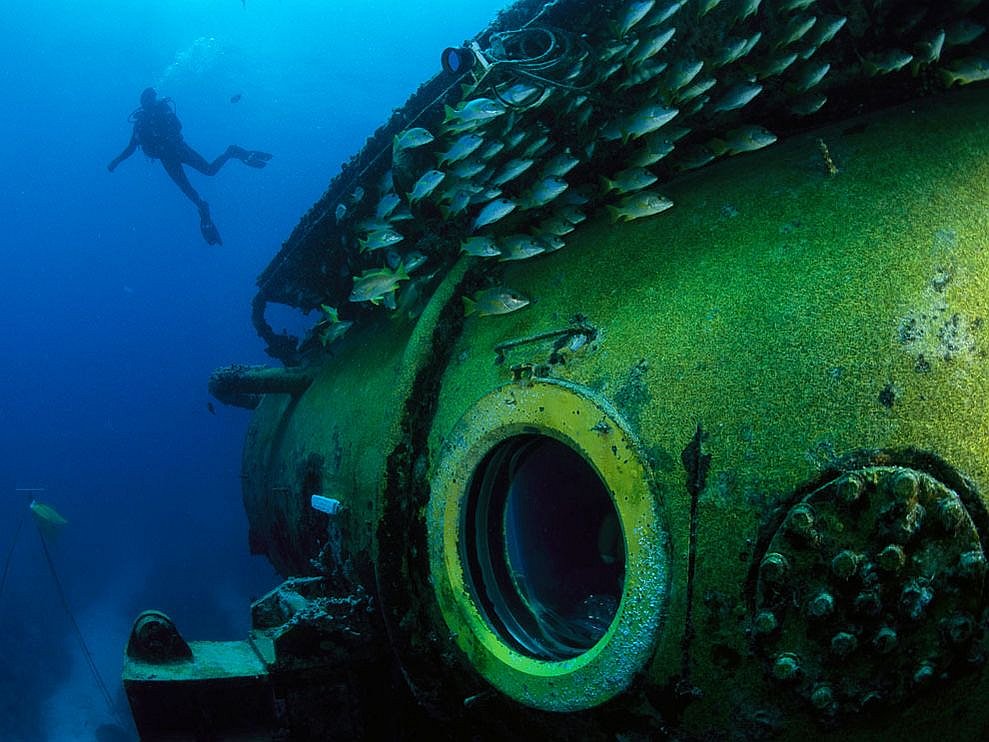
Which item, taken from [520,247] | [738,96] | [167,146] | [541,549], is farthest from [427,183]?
[167,146]

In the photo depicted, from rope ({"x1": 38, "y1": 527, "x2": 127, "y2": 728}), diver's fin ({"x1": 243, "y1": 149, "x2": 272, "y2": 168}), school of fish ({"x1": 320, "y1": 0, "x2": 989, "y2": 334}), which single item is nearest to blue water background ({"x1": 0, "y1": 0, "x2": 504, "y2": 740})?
rope ({"x1": 38, "y1": 527, "x2": 127, "y2": 728})

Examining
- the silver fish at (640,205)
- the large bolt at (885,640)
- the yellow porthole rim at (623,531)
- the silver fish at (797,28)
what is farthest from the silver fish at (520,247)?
the large bolt at (885,640)

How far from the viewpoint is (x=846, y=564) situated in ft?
5.66

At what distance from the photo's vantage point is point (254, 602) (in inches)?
152

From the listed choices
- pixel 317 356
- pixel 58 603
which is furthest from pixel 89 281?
pixel 317 356

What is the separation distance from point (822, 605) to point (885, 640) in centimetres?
19

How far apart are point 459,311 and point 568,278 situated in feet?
2.26

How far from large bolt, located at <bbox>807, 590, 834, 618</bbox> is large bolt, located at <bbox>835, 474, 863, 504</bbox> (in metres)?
0.27

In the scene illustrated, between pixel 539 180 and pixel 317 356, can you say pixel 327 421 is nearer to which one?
pixel 317 356

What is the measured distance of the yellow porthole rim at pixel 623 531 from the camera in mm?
2074

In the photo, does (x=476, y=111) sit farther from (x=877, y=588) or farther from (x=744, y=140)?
(x=877, y=588)

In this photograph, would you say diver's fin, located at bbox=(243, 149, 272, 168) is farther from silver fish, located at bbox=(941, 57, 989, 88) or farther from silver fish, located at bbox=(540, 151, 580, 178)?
silver fish, located at bbox=(941, 57, 989, 88)

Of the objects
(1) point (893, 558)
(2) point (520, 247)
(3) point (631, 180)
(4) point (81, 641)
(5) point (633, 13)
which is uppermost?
(5) point (633, 13)

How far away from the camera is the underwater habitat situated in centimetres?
181
